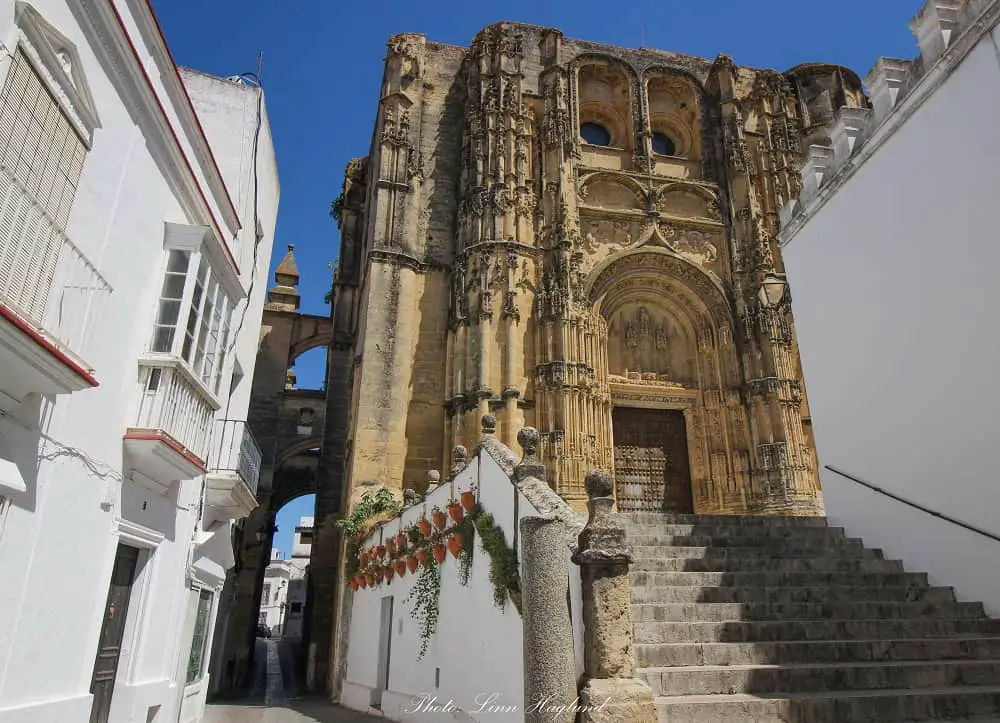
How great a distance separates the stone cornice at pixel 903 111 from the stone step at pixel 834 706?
6.59 metres

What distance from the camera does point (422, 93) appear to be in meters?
18.0

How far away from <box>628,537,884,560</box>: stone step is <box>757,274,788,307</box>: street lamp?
884 cm

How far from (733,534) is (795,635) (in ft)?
7.53

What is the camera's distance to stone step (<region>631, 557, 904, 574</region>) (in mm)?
7000

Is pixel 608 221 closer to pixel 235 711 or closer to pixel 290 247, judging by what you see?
pixel 235 711

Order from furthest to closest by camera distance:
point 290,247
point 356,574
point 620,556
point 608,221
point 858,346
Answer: point 290,247
point 608,221
point 356,574
point 858,346
point 620,556

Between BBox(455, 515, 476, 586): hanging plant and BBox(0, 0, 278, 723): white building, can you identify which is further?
BBox(455, 515, 476, 586): hanging plant

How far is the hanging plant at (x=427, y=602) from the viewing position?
27.2 feet

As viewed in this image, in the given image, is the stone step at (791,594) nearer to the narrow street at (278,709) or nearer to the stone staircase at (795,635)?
the stone staircase at (795,635)

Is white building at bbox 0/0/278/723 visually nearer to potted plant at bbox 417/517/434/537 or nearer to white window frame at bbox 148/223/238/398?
white window frame at bbox 148/223/238/398

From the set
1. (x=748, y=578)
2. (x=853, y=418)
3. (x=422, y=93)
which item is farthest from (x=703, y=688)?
(x=422, y=93)

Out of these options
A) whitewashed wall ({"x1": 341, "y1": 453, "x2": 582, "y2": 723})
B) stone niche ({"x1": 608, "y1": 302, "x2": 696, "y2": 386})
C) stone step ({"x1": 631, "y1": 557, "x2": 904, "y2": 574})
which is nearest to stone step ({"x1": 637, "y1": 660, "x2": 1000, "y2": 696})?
whitewashed wall ({"x1": 341, "y1": 453, "x2": 582, "y2": 723})

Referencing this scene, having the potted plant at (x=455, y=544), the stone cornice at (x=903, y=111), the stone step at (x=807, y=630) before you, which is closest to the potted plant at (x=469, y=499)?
the potted plant at (x=455, y=544)

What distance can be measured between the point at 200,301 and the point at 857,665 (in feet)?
24.4
